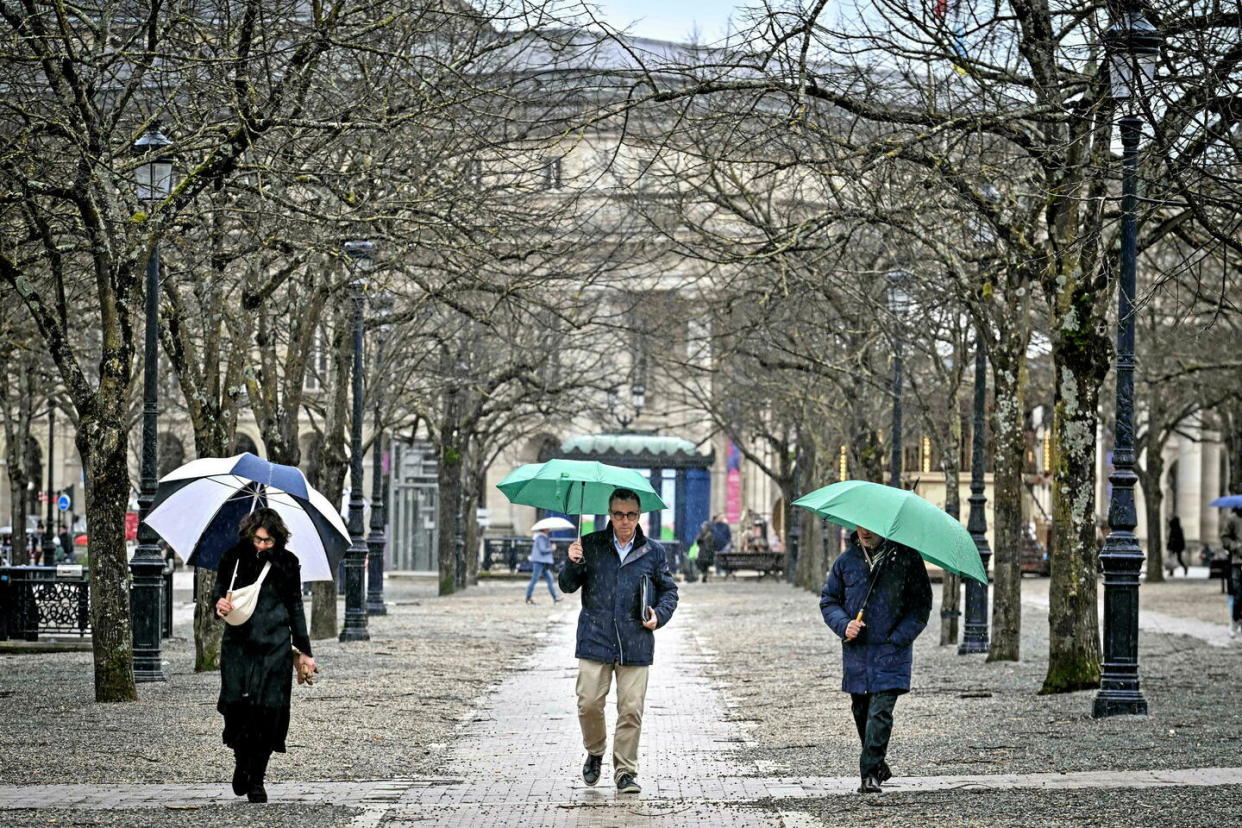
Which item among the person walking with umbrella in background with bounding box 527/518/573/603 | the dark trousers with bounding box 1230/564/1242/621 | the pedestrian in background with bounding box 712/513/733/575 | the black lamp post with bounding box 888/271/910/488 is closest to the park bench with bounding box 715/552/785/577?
the pedestrian in background with bounding box 712/513/733/575

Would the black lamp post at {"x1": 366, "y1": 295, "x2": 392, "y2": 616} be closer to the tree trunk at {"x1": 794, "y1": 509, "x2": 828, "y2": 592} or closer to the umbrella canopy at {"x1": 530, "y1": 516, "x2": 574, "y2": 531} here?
the umbrella canopy at {"x1": 530, "y1": 516, "x2": 574, "y2": 531}

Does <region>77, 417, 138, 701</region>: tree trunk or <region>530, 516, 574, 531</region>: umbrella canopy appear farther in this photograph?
<region>530, 516, 574, 531</region>: umbrella canopy

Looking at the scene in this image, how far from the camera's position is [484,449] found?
51.8m

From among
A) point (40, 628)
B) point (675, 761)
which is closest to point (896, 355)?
point (40, 628)

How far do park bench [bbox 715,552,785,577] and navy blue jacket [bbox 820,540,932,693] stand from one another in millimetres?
45115

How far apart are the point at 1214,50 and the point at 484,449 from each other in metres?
40.5

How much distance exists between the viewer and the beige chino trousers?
37.2 ft

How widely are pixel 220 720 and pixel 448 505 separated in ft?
90.6

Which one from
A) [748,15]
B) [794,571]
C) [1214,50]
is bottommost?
[794,571]

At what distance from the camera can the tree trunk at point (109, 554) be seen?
52.5 ft

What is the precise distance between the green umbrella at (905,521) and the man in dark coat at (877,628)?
0.66 ft

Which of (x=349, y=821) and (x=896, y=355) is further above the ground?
(x=896, y=355)

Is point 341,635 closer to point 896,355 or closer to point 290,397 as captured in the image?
point 290,397

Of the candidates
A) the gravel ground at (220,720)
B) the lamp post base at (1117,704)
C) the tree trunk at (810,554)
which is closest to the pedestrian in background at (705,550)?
the tree trunk at (810,554)
